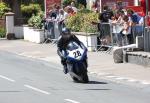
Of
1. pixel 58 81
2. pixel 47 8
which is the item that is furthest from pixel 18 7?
pixel 58 81

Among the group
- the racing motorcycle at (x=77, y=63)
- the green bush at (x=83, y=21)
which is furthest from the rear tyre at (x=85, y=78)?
the green bush at (x=83, y=21)

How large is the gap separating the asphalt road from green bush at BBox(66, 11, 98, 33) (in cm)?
570

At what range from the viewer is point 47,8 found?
112 ft

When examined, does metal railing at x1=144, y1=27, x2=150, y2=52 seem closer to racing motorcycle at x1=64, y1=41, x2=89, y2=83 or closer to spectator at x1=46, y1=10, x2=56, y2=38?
racing motorcycle at x1=64, y1=41, x2=89, y2=83

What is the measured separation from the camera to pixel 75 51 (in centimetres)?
1820

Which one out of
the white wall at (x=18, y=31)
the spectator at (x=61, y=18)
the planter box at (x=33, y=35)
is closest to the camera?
the spectator at (x=61, y=18)

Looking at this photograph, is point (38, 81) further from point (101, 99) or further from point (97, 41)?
point (97, 41)

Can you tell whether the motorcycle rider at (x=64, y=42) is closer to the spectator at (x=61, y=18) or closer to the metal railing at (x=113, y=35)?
the metal railing at (x=113, y=35)

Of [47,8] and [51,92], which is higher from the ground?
[47,8]

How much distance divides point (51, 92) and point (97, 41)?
11.3 m

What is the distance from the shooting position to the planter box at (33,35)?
32.5 meters

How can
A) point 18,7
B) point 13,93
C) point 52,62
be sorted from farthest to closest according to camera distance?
point 18,7 → point 52,62 → point 13,93

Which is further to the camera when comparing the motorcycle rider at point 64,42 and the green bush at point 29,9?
the green bush at point 29,9

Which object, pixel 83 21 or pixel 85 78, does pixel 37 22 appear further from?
pixel 85 78
